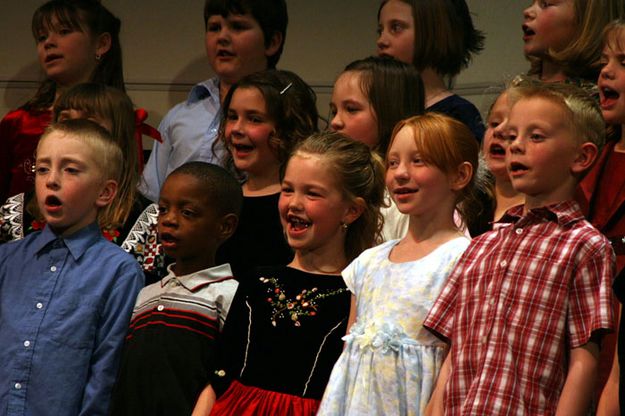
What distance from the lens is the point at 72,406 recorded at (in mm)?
3412

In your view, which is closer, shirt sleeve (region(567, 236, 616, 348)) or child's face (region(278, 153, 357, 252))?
shirt sleeve (region(567, 236, 616, 348))

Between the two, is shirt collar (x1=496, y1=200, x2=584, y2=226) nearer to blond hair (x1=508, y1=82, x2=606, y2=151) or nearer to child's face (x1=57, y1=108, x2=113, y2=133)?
blond hair (x1=508, y1=82, x2=606, y2=151)

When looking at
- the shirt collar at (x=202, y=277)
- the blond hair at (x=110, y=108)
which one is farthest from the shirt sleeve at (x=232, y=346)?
the blond hair at (x=110, y=108)

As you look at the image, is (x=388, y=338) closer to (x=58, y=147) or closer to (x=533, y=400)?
(x=533, y=400)

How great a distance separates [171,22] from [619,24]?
3110 mm

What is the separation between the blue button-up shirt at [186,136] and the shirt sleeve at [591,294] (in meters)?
2.20

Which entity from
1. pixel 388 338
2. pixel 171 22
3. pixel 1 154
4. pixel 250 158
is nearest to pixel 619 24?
pixel 388 338

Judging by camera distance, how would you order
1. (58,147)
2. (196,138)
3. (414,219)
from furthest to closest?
(196,138) → (58,147) → (414,219)

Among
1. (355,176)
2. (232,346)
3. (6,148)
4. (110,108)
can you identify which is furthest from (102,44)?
(232,346)

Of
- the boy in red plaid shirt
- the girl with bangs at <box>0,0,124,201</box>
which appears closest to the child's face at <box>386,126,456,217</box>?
the boy in red plaid shirt

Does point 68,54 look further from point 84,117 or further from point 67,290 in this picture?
point 67,290

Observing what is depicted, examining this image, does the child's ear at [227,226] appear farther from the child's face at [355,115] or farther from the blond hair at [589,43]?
the blond hair at [589,43]

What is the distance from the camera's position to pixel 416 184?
3.05 meters

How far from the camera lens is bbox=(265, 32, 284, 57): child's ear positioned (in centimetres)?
484
